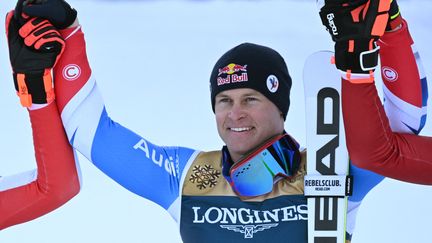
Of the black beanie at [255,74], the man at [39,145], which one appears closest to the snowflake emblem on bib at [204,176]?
the black beanie at [255,74]

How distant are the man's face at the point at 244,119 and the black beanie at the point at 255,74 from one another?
0.03 meters

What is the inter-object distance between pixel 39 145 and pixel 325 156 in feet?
4.11

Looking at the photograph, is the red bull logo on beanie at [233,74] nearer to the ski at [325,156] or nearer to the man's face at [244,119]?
the man's face at [244,119]

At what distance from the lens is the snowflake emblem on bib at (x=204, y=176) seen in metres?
4.79

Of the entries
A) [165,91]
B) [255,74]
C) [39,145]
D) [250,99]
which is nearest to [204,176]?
[250,99]

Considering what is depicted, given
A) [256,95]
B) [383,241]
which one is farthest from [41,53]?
[383,241]

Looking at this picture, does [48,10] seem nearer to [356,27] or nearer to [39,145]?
[39,145]

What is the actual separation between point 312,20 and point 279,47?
586 mm

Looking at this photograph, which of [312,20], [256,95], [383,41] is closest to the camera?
[383,41]

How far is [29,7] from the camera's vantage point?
450 cm

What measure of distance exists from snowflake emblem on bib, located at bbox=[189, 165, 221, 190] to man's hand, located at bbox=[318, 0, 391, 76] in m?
0.92

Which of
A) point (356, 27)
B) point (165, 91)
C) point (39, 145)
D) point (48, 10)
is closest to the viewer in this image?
point (356, 27)

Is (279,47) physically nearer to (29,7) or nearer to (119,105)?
(119,105)

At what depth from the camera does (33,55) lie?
452cm
